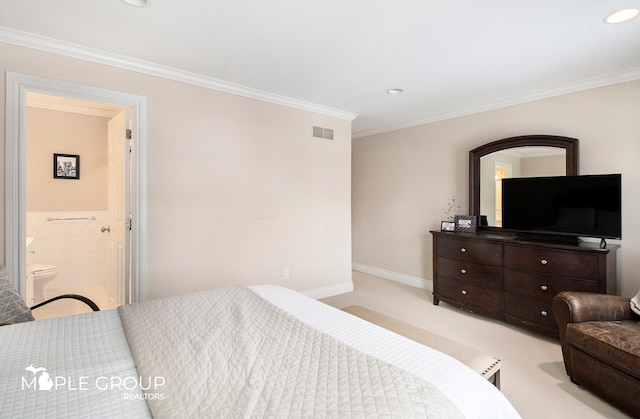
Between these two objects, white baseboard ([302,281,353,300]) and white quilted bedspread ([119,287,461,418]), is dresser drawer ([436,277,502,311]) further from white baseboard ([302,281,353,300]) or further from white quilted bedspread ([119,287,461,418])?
white quilted bedspread ([119,287,461,418])

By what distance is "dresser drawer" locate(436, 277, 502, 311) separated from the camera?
3.35 m

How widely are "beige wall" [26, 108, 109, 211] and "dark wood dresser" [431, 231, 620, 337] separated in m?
4.45

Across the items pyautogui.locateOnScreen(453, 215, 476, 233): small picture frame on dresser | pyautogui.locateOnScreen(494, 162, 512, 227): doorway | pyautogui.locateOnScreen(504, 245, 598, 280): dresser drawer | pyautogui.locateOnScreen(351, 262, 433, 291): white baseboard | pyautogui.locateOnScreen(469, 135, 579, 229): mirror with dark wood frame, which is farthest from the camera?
pyautogui.locateOnScreen(351, 262, 433, 291): white baseboard

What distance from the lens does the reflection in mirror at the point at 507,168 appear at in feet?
11.0

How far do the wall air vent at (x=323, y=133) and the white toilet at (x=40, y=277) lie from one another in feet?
11.1

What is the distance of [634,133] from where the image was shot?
291cm

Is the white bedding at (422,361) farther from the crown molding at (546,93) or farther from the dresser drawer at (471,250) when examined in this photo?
the crown molding at (546,93)

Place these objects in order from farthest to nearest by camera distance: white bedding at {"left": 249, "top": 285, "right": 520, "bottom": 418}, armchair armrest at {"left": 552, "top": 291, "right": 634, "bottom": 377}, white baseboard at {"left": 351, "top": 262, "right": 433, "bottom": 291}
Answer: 1. white baseboard at {"left": 351, "top": 262, "right": 433, "bottom": 291}
2. armchair armrest at {"left": 552, "top": 291, "right": 634, "bottom": 377}
3. white bedding at {"left": 249, "top": 285, "right": 520, "bottom": 418}

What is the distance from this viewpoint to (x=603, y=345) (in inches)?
78.7

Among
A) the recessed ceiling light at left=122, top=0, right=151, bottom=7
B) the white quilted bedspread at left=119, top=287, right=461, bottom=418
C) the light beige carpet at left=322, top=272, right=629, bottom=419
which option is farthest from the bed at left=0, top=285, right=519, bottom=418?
the recessed ceiling light at left=122, top=0, right=151, bottom=7

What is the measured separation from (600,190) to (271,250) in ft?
10.5

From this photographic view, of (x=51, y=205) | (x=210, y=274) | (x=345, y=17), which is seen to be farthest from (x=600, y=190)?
(x=51, y=205)

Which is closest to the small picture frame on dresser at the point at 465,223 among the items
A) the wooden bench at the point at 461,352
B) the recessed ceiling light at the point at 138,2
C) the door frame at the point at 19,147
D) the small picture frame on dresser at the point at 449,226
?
the small picture frame on dresser at the point at 449,226

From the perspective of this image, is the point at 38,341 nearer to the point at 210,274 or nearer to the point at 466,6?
the point at 210,274
